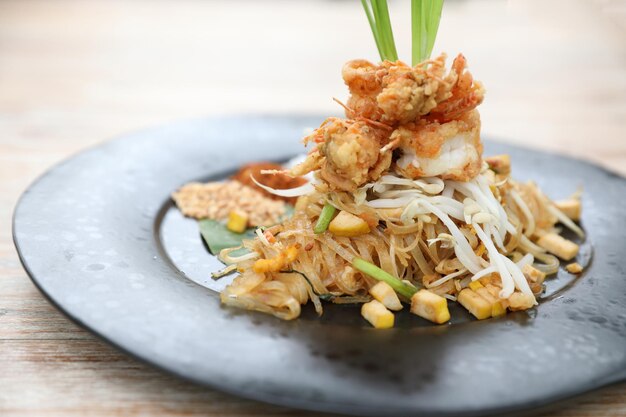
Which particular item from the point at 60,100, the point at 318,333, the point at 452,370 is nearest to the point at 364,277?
the point at 318,333

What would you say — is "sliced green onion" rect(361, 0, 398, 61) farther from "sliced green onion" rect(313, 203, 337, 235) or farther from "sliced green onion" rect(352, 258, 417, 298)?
"sliced green onion" rect(352, 258, 417, 298)

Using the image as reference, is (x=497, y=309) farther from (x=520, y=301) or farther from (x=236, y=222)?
(x=236, y=222)

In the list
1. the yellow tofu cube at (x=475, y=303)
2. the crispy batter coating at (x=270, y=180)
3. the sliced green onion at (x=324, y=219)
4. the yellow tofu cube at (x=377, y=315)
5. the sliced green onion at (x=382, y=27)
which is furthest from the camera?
the crispy batter coating at (x=270, y=180)

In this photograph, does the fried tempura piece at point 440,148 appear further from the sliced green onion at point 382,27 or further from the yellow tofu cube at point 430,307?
the yellow tofu cube at point 430,307

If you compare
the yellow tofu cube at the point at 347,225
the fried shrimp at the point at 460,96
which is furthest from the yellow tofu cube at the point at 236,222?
the fried shrimp at the point at 460,96

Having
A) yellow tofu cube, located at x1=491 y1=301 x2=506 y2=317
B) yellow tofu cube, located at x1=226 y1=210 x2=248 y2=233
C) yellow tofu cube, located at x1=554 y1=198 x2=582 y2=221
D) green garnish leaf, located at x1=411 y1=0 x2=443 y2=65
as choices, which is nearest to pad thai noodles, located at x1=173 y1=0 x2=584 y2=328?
yellow tofu cube, located at x1=491 y1=301 x2=506 y2=317

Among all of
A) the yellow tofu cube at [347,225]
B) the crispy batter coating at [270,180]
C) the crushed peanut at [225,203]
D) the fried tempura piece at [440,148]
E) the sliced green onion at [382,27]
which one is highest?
the sliced green onion at [382,27]

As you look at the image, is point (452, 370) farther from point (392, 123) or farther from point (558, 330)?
point (392, 123)
